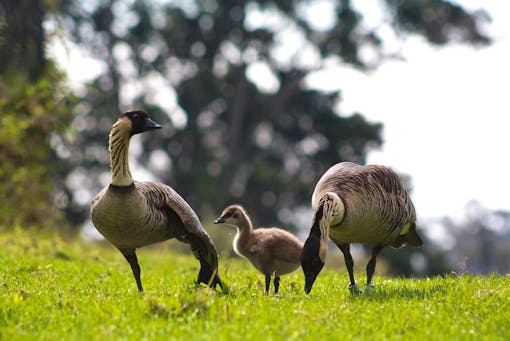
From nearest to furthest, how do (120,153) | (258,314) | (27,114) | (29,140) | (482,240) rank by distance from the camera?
(258,314), (120,153), (27,114), (29,140), (482,240)

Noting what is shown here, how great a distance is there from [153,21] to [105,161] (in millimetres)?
8761

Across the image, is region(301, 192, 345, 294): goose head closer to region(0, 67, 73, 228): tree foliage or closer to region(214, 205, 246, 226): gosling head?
region(214, 205, 246, 226): gosling head

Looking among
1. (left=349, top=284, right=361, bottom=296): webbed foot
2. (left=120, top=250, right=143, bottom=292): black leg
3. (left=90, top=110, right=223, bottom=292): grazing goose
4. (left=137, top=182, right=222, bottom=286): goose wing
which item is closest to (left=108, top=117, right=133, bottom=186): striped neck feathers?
(left=90, top=110, right=223, bottom=292): grazing goose

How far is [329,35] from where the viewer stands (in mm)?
33531

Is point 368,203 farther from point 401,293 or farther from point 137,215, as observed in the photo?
point 137,215

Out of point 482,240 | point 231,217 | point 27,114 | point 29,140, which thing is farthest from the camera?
point 482,240

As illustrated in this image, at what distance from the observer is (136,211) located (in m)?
7.50

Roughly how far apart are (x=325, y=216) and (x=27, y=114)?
648 inches

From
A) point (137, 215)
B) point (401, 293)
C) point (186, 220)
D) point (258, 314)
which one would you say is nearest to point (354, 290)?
point (401, 293)

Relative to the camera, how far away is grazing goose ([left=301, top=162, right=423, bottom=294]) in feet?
24.5

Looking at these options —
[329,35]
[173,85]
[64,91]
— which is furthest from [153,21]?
[64,91]

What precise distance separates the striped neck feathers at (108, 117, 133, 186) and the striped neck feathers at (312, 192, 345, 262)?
235 cm

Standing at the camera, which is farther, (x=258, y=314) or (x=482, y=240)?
(x=482, y=240)

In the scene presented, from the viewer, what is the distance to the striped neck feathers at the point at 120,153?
750 centimetres
